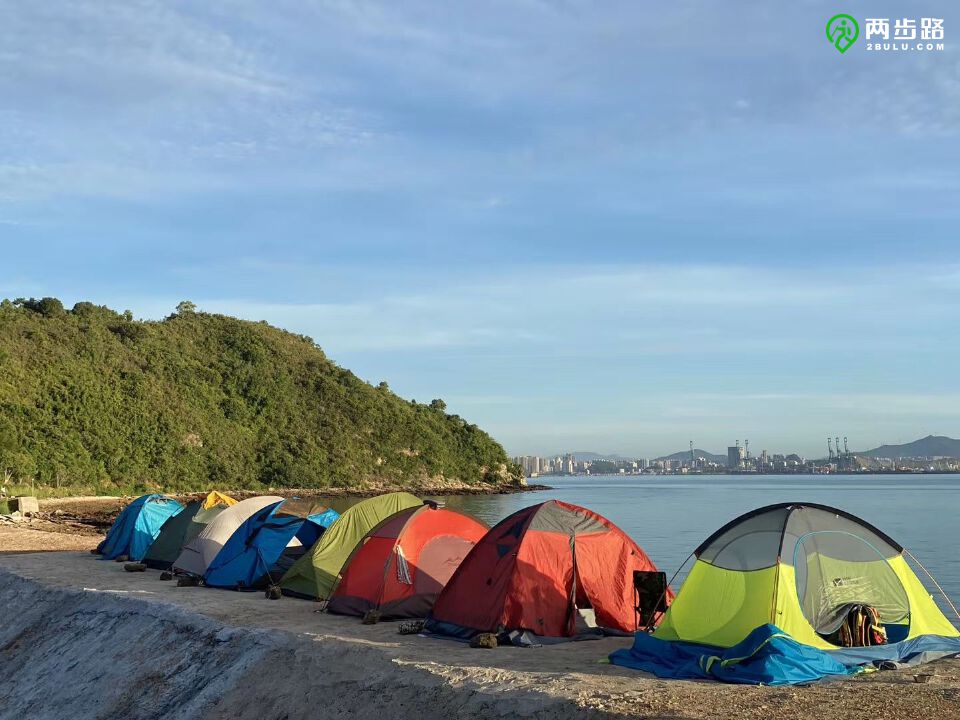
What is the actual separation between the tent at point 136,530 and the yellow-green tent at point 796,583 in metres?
17.1

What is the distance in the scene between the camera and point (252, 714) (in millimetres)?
10930

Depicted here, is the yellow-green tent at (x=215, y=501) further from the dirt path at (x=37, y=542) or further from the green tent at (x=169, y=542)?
the dirt path at (x=37, y=542)

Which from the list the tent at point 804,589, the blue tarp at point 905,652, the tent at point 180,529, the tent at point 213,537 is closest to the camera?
the blue tarp at point 905,652

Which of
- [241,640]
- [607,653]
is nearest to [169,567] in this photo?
[241,640]

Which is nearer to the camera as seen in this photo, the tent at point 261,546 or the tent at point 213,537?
the tent at point 261,546

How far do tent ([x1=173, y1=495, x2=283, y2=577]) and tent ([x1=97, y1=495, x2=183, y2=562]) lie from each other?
3922mm

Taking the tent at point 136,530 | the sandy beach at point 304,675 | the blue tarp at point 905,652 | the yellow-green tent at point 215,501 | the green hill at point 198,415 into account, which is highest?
the green hill at point 198,415

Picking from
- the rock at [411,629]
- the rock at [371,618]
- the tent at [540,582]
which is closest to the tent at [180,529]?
the rock at [371,618]

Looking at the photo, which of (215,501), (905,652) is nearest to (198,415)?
(215,501)

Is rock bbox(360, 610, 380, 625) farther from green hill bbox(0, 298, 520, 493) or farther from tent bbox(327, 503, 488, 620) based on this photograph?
green hill bbox(0, 298, 520, 493)

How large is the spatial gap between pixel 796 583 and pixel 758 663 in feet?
5.07

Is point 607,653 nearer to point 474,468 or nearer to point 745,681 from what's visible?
point 745,681

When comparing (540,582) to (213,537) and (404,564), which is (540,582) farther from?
(213,537)

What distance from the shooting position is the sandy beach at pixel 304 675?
901 centimetres
